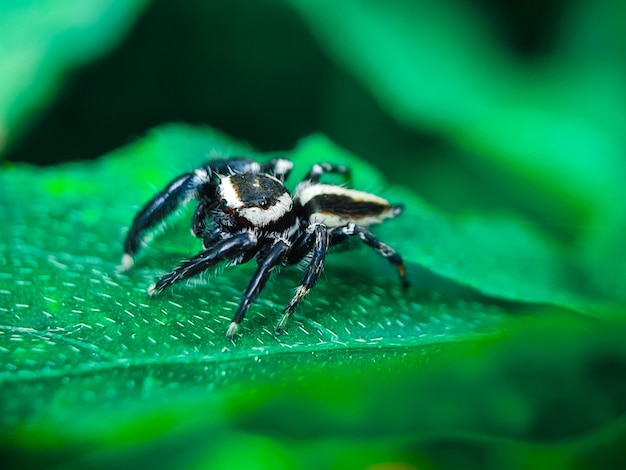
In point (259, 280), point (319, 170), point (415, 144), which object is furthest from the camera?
point (415, 144)

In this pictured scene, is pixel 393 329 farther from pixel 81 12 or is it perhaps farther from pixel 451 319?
pixel 81 12

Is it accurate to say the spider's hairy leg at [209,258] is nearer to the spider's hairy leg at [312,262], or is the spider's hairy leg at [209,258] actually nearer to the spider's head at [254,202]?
the spider's head at [254,202]

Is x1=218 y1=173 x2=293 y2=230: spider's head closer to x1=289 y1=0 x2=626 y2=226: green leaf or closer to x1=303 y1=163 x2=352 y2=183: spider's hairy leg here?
x1=303 y1=163 x2=352 y2=183: spider's hairy leg

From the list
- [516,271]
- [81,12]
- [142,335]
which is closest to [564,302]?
[516,271]

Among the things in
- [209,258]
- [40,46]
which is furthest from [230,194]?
[40,46]

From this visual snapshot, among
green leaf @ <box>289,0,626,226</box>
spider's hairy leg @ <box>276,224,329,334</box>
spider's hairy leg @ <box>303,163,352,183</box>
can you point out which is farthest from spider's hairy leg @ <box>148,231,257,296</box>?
green leaf @ <box>289,0,626,226</box>

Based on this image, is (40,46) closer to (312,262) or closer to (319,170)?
(319,170)

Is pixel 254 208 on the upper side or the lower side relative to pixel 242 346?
upper
